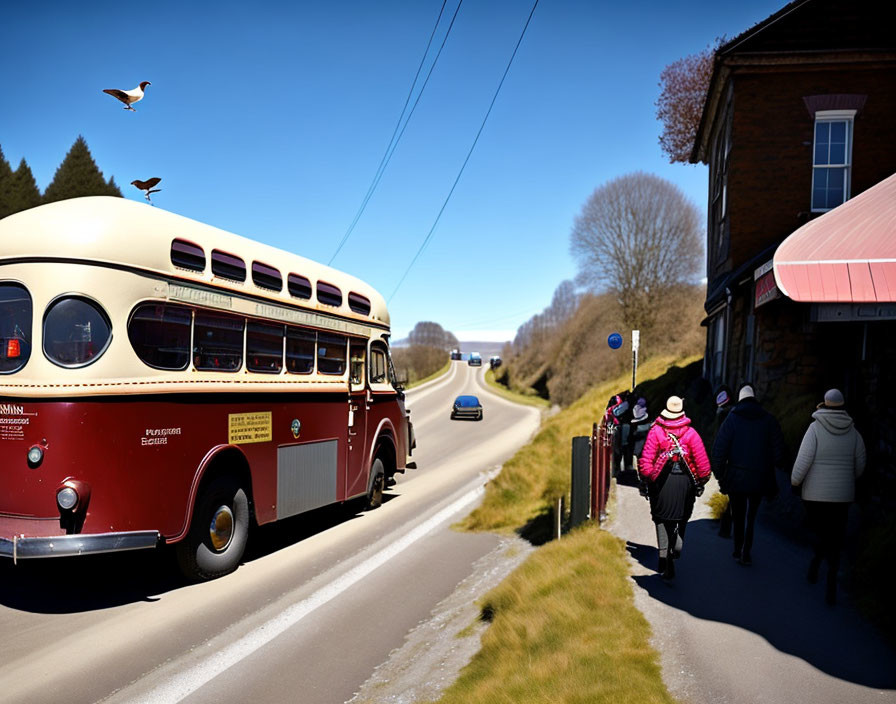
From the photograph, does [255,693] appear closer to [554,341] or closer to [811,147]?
[811,147]

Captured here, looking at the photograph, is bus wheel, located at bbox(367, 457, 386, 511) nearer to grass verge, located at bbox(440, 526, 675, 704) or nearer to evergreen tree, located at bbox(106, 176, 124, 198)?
grass verge, located at bbox(440, 526, 675, 704)

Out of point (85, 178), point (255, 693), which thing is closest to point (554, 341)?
point (85, 178)

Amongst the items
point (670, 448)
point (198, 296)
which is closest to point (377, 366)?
point (198, 296)

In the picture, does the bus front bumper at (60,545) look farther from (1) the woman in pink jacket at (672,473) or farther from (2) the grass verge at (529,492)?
(2) the grass verge at (529,492)

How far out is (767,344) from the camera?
571 inches

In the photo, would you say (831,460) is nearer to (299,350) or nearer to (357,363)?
(299,350)

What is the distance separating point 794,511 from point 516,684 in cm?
596

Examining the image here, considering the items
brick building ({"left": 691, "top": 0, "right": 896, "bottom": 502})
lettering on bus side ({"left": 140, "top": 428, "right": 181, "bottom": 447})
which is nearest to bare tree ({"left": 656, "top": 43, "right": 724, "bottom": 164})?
brick building ({"left": 691, "top": 0, "right": 896, "bottom": 502})

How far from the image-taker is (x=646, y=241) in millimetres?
51500

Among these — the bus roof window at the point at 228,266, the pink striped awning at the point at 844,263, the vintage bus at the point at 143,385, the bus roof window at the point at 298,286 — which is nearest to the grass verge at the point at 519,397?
the bus roof window at the point at 298,286

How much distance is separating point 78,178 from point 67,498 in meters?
52.3

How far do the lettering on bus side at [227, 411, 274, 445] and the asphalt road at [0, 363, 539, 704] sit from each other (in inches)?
64.9

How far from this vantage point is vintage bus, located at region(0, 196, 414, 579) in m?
6.87

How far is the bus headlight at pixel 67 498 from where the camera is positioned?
6.75 m
